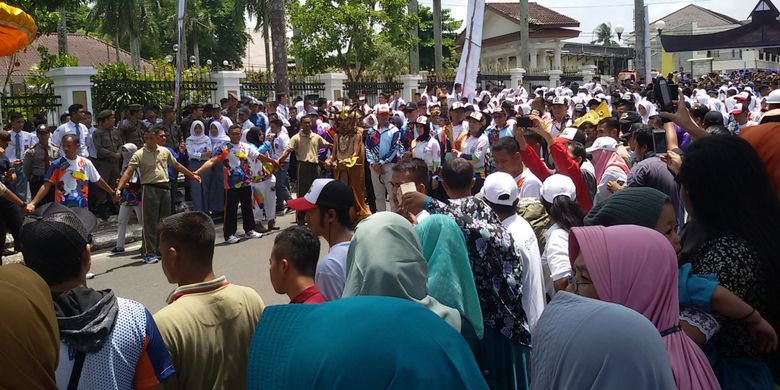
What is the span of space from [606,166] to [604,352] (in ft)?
17.5

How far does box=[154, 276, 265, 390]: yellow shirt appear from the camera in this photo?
2.96 meters

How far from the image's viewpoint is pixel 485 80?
29.4 m

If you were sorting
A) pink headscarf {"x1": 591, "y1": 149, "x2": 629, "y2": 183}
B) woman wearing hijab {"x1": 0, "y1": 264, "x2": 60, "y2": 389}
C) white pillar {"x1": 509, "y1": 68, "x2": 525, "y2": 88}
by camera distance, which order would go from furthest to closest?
1. white pillar {"x1": 509, "y1": 68, "x2": 525, "y2": 88}
2. pink headscarf {"x1": 591, "y1": 149, "x2": 629, "y2": 183}
3. woman wearing hijab {"x1": 0, "y1": 264, "x2": 60, "y2": 389}

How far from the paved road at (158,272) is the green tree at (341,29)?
851 inches

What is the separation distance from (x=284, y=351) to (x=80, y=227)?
66.5 inches

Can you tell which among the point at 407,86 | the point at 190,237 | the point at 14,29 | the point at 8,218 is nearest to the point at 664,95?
the point at 190,237

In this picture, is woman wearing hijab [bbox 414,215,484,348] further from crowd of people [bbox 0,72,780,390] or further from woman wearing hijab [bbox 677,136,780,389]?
woman wearing hijab [bbox 677,136,780,389]

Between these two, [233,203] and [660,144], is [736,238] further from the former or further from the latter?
[233,203]

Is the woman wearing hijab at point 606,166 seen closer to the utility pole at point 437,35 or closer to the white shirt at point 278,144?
the white shirt at point 278,144

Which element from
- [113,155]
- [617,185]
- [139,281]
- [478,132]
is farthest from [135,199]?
[617,185]

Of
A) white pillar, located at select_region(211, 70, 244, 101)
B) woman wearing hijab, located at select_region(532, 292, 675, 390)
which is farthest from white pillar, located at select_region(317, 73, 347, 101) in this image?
woman wearing hijab, located at select_region(532, 292, 675, 390)

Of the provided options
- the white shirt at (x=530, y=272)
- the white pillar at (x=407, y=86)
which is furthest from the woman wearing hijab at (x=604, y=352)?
the white pillar at (x=407, y=86)

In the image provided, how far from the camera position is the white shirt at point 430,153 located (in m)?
11.2

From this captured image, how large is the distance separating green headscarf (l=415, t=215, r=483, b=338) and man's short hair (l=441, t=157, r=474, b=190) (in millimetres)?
1033
